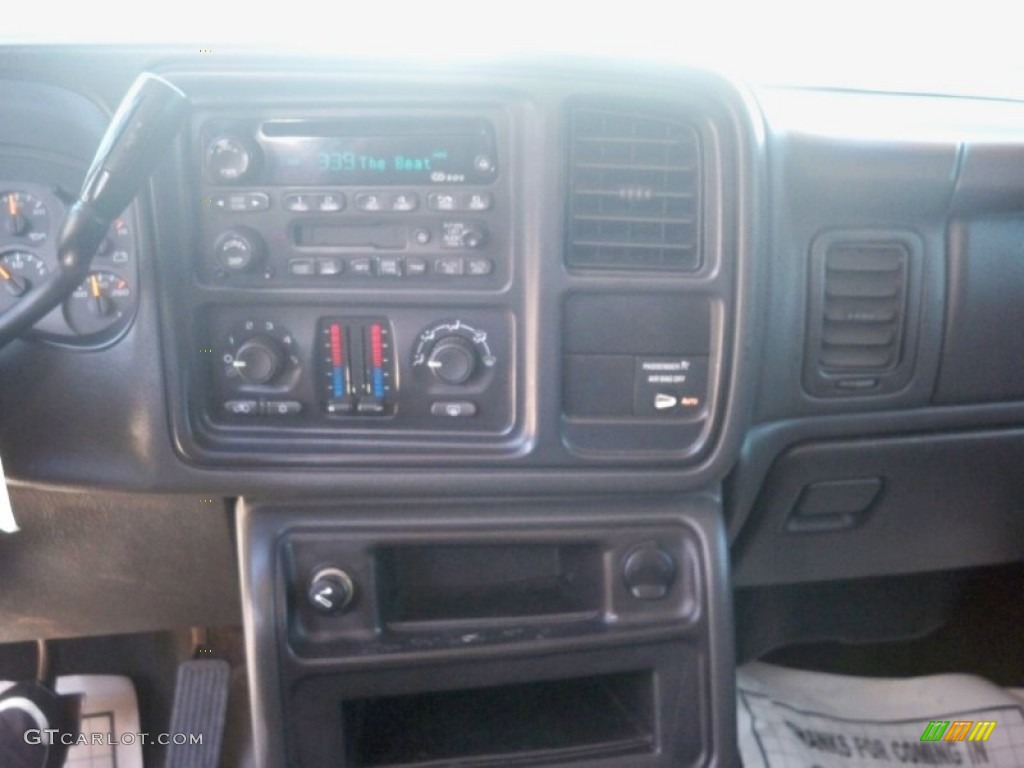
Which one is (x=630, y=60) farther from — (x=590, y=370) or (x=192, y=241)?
(x=192, y=241)

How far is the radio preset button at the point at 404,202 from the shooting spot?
80cm

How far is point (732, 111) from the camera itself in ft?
2.60

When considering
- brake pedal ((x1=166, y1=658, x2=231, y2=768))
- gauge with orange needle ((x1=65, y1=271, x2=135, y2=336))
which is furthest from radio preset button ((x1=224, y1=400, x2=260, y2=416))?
brake pedal ((x1=166, y1=658, x2=231, y2=768))

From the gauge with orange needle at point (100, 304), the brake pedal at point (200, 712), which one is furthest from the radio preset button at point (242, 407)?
the brake pedal at point (200, 712)

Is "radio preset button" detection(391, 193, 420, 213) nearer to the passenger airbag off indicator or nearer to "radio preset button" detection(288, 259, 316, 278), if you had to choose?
"radio preset button" detection(288, 259, 316, 278)

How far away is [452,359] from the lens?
826 mm

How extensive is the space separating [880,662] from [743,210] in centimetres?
94

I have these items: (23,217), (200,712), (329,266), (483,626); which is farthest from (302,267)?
(200,712)

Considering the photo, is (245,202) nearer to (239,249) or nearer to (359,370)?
(239,249)

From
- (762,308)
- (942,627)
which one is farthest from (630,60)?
(942,627)

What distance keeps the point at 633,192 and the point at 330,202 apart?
0.88 ft

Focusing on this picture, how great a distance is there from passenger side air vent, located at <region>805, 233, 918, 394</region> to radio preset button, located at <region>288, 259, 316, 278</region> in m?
0.50

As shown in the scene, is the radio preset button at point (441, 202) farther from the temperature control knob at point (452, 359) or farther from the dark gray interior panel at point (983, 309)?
the dark gray interior panel at point (983, 309)

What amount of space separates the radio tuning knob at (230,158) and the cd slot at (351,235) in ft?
0.22
